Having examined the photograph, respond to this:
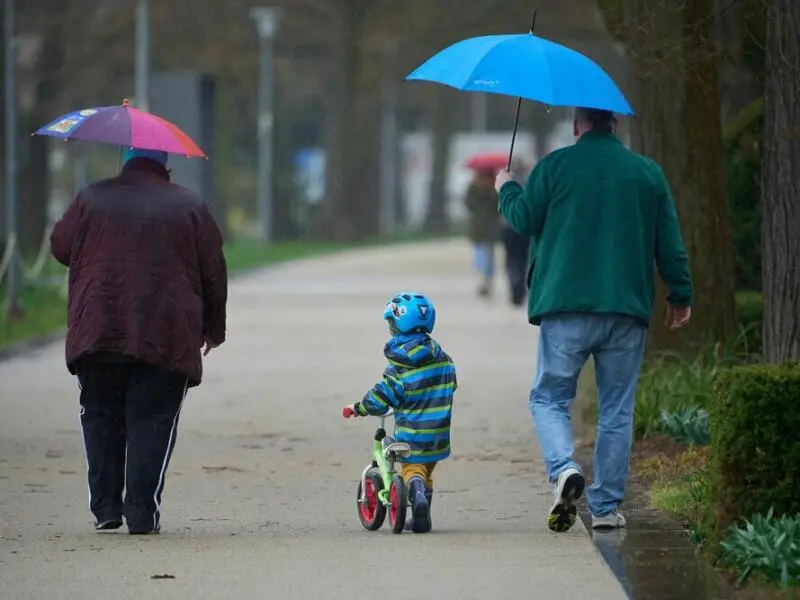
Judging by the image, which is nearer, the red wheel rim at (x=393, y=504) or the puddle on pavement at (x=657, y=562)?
the puddle on pavement at (x=657, y=562)

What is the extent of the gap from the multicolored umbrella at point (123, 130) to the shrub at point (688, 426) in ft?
10.4

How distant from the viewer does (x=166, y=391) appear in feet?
28.9

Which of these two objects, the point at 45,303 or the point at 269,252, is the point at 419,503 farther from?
the point at 269,252

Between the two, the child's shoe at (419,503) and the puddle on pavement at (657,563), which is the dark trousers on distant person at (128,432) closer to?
the child's shoe at (419,503)

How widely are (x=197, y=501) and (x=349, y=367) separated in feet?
26.8

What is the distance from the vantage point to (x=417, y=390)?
8.55m

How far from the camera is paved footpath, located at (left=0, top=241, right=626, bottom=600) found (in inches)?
284

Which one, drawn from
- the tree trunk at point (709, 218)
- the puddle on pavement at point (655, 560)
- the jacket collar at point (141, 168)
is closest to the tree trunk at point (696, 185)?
the tree trunk at point (709, 218)

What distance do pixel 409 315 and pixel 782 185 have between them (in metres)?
1.98

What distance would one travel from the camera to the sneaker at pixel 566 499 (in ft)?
26.8

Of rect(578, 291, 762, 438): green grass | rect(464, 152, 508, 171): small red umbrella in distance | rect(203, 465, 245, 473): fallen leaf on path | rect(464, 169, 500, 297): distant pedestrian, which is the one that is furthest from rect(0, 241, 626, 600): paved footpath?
rect(464, 152, 508, 171): small red umbrella in distance

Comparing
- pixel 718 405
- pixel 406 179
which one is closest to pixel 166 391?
pixel 718 405

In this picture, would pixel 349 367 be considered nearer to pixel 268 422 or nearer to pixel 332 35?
pixel 268 422

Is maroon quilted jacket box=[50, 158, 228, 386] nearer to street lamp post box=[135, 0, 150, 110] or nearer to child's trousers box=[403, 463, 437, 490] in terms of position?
child's trousers box=[403, 463, 437, 490]
